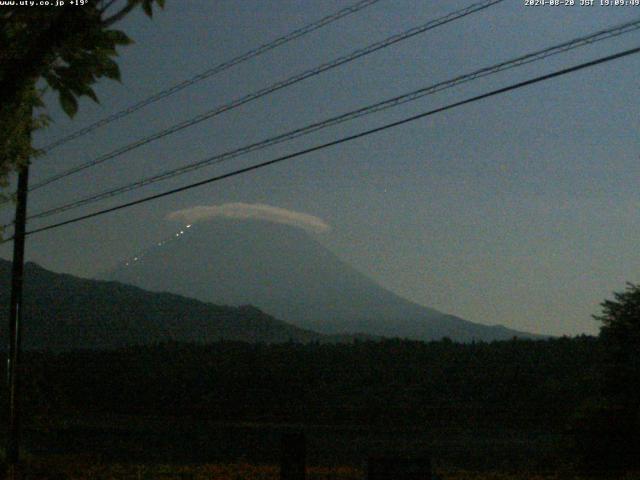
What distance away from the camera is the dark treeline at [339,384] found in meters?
42.6

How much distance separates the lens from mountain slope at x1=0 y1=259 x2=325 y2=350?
137 m

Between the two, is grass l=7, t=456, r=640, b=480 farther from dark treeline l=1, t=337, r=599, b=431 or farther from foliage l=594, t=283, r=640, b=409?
dark treeline l=1, t=337, r=599, b=431

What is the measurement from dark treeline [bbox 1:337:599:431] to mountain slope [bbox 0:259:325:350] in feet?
242

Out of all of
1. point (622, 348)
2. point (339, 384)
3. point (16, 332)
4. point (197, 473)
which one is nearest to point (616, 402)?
point (622, 348)

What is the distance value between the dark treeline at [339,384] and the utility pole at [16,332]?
22426 millimetres

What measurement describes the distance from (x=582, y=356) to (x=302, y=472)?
1637 inches

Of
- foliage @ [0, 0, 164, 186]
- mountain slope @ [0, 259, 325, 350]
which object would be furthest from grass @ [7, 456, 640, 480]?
mountain slope @ [0, 259, 325, 350]

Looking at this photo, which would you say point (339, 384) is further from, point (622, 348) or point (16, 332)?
point (622, 348)

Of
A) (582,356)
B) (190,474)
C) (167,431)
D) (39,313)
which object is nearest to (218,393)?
(167,431)

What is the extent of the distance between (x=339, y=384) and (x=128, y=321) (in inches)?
4050

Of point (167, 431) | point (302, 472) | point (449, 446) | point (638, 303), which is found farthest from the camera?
point (167, 431)

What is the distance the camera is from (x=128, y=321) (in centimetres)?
14662

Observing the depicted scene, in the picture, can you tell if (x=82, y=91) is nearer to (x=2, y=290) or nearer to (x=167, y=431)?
(x=167, y=431)

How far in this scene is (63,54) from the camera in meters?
6.48
